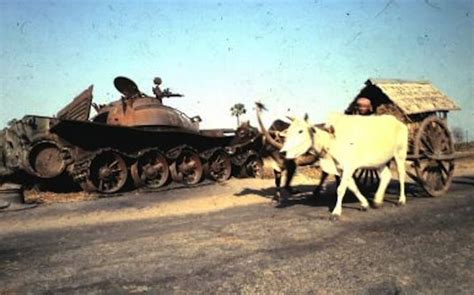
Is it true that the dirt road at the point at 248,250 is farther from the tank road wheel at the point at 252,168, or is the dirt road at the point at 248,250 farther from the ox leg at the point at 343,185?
the tank road wheel at the point at 252,168

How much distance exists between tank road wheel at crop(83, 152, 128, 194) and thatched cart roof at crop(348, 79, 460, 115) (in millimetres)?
8511

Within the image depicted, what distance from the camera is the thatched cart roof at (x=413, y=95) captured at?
42.8 feet

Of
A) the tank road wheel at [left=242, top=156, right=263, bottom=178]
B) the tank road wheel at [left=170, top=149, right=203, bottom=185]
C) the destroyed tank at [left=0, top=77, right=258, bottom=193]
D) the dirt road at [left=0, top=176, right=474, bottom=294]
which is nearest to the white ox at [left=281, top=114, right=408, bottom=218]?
the dirt road at [left=0, top=176, right=474, bottom=294]

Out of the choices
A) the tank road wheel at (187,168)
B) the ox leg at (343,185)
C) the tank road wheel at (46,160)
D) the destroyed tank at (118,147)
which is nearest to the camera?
the ox leg at (343,185)

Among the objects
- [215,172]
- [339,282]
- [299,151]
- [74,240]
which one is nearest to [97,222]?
[74,240]

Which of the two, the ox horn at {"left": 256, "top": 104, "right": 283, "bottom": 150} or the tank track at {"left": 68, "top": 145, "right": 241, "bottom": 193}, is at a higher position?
the ox horn at {"left": 256, "top": 104, "right": 283, "bottom": 150}

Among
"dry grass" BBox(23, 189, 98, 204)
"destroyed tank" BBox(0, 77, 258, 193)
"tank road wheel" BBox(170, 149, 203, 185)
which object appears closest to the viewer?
"dry grass" BBox(23, 189, 98, 204)

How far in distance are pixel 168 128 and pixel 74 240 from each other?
10.7 meters

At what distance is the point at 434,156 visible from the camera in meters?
13.0

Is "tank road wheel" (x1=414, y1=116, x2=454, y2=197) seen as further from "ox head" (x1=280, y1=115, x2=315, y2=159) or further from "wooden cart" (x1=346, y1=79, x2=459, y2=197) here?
"ox head" (x1=280, y1=115, x2=315, y2=159)

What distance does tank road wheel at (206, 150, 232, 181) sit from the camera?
21094 millimetres

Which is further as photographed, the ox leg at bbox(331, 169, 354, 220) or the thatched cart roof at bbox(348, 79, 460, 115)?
the thatched cart roof at bbox(348, 79, 460, 115)

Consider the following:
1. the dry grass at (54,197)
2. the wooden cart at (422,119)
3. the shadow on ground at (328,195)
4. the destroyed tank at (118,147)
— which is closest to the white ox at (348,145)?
the shadow on ground at (328,195)

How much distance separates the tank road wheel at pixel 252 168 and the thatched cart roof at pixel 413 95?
9.00 meters
